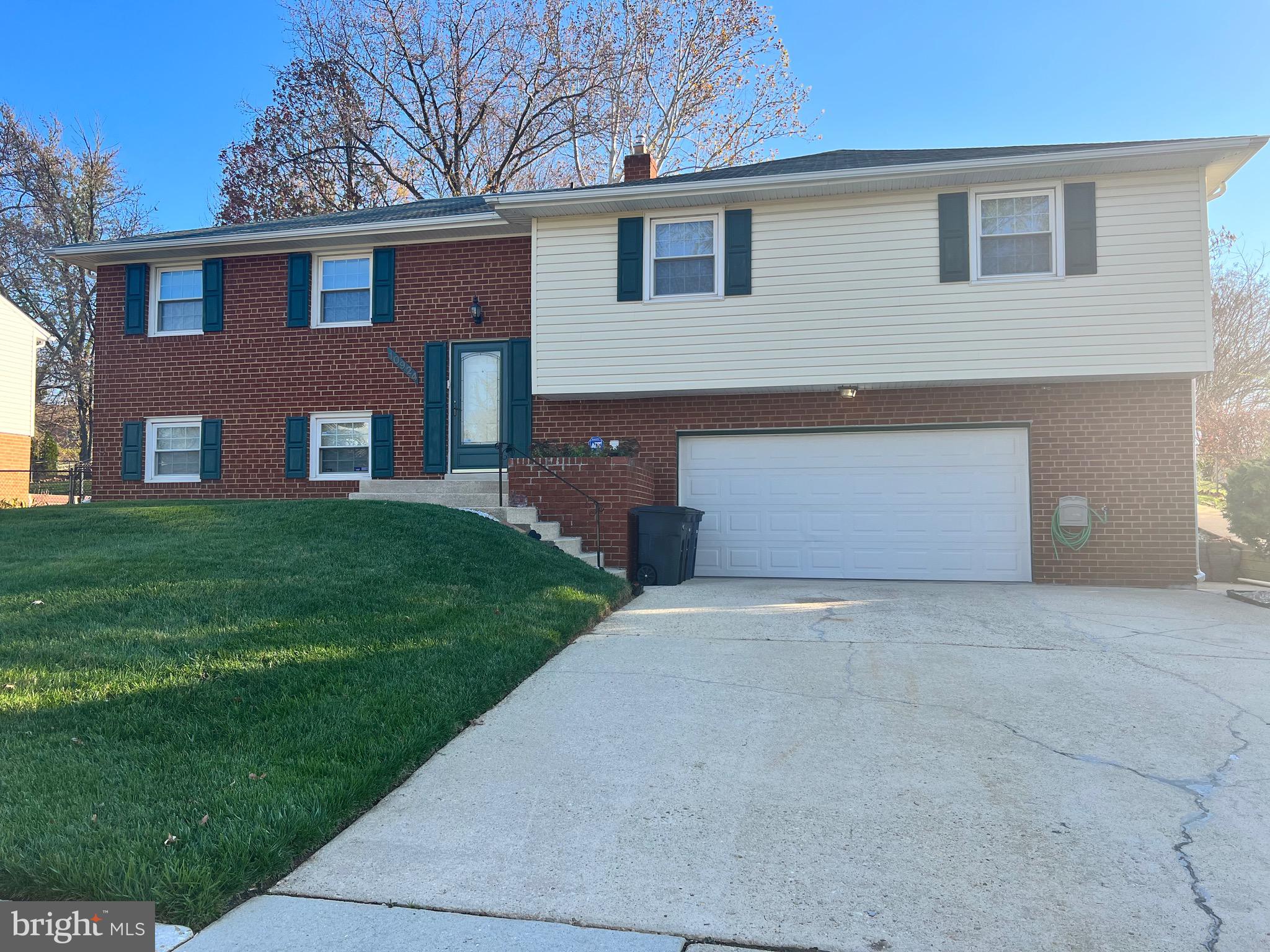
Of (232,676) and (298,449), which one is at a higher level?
(298,449)

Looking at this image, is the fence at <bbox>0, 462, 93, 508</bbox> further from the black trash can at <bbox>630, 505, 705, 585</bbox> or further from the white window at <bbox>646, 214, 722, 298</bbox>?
the white window at <bbox>646, 214, 722, 298</bbox>

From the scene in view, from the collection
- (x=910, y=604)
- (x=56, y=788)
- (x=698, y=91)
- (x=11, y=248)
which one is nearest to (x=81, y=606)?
(x=56, y=788)

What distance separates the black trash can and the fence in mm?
11346

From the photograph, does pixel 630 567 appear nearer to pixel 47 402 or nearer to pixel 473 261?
pixel 473 261

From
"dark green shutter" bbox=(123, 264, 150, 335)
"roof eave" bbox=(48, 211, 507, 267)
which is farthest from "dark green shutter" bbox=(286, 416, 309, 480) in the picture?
"dark green shutter" bbox=(123, 264, 150, 335)

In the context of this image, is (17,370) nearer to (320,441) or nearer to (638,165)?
(320,441)

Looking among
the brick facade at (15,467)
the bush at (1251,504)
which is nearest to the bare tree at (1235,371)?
the bush at (1251,504)

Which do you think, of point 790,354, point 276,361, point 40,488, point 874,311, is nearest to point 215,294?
point 276,361

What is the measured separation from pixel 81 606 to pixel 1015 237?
1035cm

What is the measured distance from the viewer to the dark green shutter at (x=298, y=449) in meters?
12.6

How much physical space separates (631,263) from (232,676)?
25.6ft

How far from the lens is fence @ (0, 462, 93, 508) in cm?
1656

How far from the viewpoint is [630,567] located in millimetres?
10055

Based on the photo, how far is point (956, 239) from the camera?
10.2 metres
